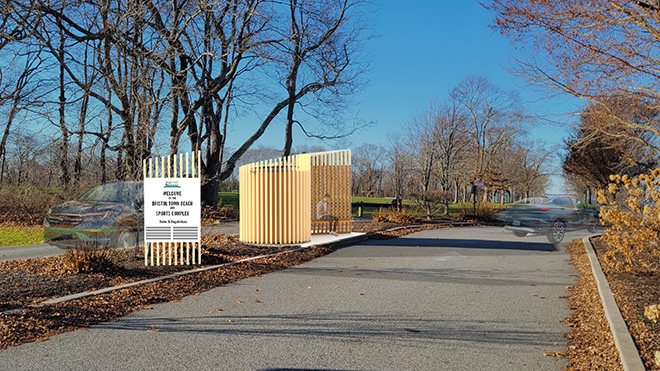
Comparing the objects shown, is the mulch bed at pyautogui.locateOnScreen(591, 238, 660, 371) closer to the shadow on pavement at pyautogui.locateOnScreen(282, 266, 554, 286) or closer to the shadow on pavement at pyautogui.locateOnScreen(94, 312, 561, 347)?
the shadow on pavement at pyautogui.locateOnScreen(94, 312, 561, 347)

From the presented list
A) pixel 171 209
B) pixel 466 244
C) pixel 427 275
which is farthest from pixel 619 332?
pixel 466 244

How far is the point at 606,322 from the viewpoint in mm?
6113

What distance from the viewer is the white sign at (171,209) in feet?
29.8

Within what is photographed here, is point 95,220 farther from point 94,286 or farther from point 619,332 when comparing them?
point 619,332

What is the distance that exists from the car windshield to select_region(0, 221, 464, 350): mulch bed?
3.19 m

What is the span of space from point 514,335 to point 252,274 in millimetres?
5099

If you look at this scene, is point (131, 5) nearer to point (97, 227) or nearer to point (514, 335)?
point (97, 227)

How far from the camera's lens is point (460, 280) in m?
9.21

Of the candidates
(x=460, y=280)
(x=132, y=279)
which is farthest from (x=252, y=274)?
(x=460, y=280)

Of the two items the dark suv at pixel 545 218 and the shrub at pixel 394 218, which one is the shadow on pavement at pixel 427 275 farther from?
the shrub at pixel 394 218

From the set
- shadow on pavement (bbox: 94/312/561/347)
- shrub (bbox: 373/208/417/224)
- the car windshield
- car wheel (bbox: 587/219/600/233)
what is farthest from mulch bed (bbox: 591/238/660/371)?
shrub (bbox: 373/208/417/224)

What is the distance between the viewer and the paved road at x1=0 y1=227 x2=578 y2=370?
4.65 m

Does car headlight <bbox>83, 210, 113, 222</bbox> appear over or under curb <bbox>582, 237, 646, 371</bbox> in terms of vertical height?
over

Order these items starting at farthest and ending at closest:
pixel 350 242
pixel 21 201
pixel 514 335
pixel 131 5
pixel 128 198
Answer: pixel 21 201
pixel 131 5
pixel 350 242
pixel 128 198
pixel 514 335
